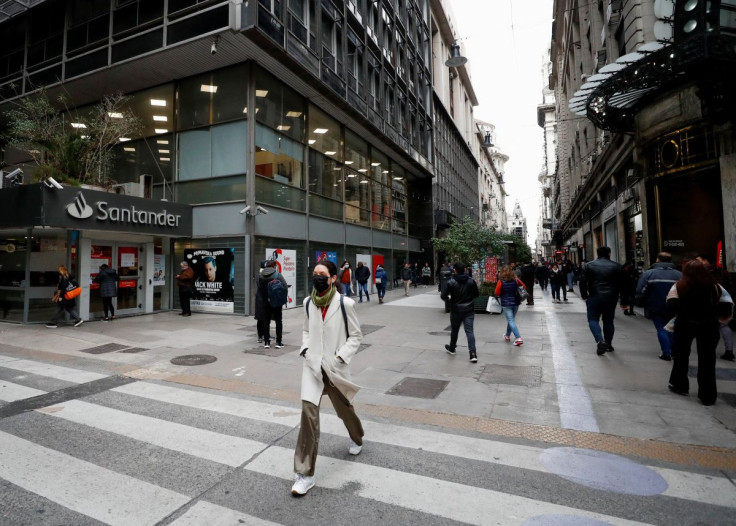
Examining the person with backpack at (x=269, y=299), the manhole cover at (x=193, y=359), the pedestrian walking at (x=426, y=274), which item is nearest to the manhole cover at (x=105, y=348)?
the manhole cover at (x=193, y=359)

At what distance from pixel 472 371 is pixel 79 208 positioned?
10.7 m

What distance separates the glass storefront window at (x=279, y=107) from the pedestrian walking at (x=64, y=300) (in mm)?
7612

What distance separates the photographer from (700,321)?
4.87 metres

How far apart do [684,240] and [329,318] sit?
43.5 ft

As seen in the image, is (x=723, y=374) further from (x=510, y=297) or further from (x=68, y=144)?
(x=68, y=144)

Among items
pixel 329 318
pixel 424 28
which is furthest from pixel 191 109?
pixel 424 28

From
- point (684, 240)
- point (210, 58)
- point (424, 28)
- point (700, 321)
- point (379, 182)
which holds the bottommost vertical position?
point (700, 321)

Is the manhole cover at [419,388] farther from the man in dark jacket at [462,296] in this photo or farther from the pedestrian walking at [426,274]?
the pedestrian walking at [426,274]

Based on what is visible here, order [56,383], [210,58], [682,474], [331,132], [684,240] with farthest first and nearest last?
[331,132], [210,58], [684,240], [56,383], [682,474]

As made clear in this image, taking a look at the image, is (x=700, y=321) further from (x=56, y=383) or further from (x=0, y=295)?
(x=0, y=295)

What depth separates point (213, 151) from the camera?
14211 mm

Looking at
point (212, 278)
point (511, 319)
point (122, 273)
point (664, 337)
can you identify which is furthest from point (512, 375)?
point (122, 273)

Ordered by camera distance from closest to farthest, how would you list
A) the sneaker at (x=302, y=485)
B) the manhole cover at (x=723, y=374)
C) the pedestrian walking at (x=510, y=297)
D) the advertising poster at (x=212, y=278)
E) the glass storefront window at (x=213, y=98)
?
the sneaker at (x=302, y=485) → the manhole cover at (x=723, y=374) → the pedestrian walking at (x=510, y=297) → the advertising poster at (x=212, y=278) → the glass storefront window at (x=213, y=98)

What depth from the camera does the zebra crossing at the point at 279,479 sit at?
2766 mm
